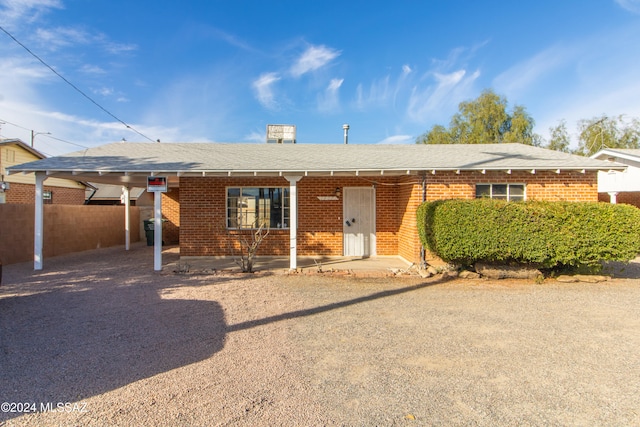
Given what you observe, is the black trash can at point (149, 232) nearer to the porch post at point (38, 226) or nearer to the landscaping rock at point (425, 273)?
the porch post at point (38, 226)

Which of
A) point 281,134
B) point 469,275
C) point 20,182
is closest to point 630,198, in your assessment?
point 469,275

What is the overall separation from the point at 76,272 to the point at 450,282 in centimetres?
907

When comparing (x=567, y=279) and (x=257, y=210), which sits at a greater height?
(x=257, y=210)

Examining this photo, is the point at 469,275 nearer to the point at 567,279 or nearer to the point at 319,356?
the point at 567,279

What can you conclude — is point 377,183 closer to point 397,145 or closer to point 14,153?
point 397,145

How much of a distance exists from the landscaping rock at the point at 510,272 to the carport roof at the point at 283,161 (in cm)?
248

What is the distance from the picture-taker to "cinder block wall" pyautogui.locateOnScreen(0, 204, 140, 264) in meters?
10.5

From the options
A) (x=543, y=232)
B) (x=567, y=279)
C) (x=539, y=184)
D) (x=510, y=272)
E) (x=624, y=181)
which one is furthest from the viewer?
(x=624, y=181)

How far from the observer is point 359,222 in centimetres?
1150

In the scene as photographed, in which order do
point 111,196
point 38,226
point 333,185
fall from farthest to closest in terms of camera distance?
point 111,196
point 333,185
point 38,226

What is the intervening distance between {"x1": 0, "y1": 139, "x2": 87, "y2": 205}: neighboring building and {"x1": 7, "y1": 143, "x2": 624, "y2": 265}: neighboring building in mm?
8713

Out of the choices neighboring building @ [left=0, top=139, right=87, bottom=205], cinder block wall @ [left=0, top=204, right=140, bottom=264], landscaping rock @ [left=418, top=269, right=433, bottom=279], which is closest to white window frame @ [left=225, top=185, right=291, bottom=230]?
landscaping rock @ [left=418, top=269, right=433, bottom=279]

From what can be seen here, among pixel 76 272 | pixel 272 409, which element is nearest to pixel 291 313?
pixel 272 409

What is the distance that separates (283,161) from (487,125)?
2909 centimetres
